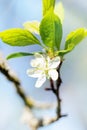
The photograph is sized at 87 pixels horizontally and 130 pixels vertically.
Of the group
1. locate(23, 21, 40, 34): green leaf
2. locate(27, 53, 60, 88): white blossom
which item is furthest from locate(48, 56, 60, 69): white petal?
locate(23, 21, 40, 34): green leaf

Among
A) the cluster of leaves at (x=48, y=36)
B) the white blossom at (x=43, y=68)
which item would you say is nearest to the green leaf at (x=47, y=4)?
the cluster of leaves at (x=48, y=36)

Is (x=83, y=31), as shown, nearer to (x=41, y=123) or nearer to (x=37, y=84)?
(x=37, y=84)

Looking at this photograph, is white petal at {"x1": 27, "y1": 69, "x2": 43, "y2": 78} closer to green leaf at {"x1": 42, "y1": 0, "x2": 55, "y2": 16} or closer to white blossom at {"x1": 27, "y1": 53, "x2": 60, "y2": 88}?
white blossom at {"x1": 27, "y1": 53, "x2": 60, "y2": 88}

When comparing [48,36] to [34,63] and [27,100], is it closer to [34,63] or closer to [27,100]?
[34,63]

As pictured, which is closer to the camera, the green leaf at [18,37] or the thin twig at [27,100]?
the green leaf at [18,37]

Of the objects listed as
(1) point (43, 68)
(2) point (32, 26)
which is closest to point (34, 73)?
(1) point (43, 68)

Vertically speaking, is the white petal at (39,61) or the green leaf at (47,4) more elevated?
the green leaf at (47,4)

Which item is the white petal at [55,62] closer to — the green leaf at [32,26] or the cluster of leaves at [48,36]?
the cluster of leaves at [48,36]

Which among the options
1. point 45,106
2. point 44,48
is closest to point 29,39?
point 44,48
